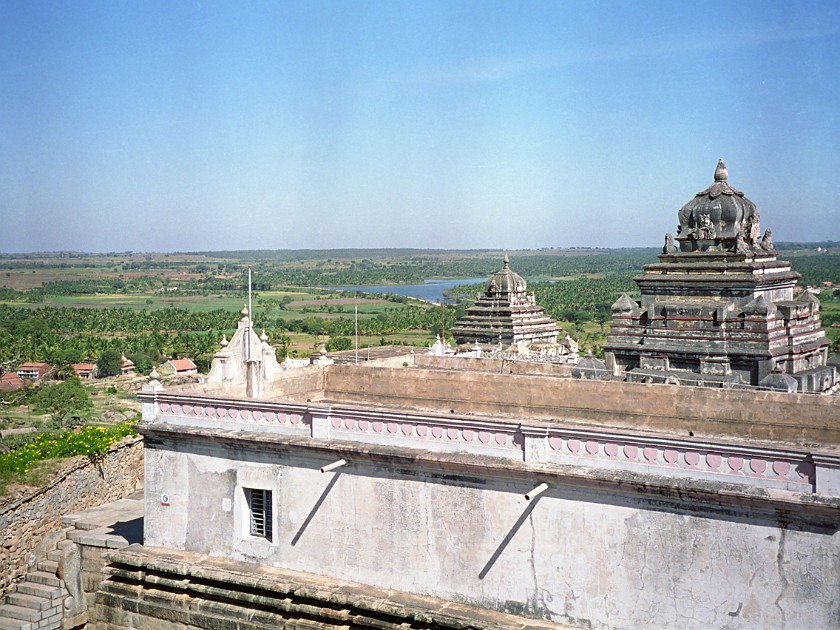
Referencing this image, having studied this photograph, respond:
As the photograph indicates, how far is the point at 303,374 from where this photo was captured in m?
17.3

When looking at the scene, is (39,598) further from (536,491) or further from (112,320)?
(112,320)

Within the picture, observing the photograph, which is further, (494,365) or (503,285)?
(503,285)

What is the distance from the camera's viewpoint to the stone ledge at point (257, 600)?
12.2 metres

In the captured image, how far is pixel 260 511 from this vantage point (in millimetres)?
14125

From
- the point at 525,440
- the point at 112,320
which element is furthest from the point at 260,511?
the point at 112,320

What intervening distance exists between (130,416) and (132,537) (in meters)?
34.2

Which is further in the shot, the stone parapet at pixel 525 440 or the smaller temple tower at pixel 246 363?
the smaller temple tower at pixel 246 363

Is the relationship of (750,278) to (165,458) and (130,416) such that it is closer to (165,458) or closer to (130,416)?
(165,458)

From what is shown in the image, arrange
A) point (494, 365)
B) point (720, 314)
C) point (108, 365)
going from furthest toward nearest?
point (108, 365) < point (720, 314) < point (494, 365)

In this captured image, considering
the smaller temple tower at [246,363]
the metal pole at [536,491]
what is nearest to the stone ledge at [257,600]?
the metal pole at [536,491]

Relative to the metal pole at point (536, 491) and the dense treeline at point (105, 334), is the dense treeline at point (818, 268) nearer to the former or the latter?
the dense treeline at point (105, 334)

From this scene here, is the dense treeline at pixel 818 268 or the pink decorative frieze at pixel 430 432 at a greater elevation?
the pink decorative frieze at pixel 430 432

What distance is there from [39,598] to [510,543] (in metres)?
7.98

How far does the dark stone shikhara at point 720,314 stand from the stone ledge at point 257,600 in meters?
13.8
